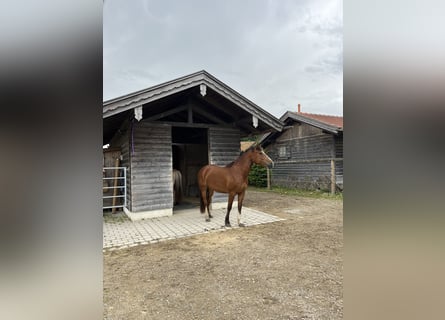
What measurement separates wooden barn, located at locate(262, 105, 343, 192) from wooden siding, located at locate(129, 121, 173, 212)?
23.7ft

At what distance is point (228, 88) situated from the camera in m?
6.01

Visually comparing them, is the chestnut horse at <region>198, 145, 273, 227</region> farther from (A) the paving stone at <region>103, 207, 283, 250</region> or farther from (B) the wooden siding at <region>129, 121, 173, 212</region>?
(B) the wooden siding at <region>129, 121, 173, 212</region>

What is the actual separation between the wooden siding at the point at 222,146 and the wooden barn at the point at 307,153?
5.16 meters

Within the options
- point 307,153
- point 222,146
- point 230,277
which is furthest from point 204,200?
point 307,153

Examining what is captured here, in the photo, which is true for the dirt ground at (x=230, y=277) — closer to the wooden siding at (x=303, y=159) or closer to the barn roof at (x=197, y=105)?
the barn roof at (x=197, y=105)

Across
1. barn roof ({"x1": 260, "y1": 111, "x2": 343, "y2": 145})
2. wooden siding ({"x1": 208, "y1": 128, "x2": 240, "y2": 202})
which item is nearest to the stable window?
barn roof ({"x1": 260, "y1": 111, "x2": 343, "y2": 145})

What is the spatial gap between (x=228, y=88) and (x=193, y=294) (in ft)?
15.8

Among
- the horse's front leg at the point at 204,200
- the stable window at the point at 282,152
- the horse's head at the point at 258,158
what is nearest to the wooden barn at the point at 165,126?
the horse's front leg at the point at 204,200

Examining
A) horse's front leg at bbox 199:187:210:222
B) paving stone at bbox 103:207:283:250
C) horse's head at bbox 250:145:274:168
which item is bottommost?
paving stone at bbox 103:207:283:250

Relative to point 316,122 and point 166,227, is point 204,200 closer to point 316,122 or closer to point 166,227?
point 166,227

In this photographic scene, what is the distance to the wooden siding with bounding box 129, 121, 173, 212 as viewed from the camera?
596 cm
